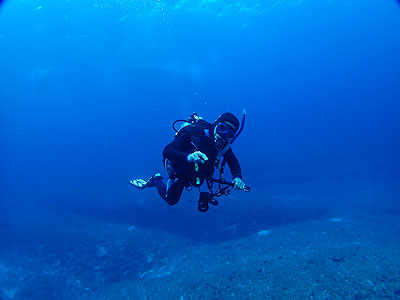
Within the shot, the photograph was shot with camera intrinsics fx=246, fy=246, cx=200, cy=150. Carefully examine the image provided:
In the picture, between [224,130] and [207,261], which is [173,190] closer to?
[224,130]

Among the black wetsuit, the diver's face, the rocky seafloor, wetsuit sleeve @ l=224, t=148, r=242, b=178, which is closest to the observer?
the diver's face

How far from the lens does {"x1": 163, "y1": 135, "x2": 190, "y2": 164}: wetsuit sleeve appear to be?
491 cm

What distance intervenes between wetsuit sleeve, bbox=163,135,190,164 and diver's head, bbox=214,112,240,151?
2.27 ft

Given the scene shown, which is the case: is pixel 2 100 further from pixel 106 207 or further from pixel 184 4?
pixel 106 207

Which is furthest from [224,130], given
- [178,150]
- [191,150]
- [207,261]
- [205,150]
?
[207,261]

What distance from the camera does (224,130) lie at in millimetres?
4898

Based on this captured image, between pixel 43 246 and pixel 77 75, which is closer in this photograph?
pixel 43 246

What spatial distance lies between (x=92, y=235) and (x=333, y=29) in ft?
258

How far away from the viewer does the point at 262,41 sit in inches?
2776

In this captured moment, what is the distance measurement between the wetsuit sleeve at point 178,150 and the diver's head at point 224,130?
69 cm

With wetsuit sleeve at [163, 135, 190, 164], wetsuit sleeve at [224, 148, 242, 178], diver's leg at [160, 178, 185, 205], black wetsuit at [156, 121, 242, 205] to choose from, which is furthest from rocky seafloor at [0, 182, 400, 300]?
wetsuit sleeve at [163, 135, 190, 164]

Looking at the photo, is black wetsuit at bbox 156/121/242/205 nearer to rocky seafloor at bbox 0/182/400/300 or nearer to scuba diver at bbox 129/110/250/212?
scuba diver at bbox 129/110/250/212

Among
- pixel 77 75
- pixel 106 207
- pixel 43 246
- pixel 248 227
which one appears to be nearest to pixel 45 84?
pixel 77 75

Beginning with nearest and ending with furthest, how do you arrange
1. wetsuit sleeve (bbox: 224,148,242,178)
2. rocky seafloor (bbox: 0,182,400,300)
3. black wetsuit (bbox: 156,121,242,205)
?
black wetsuit (bbox: 156,121,242,205)
wetsuit sleeve (bbox: 224,148,242,178)
rocky seafloor (bbox: 0,182,400,300)
